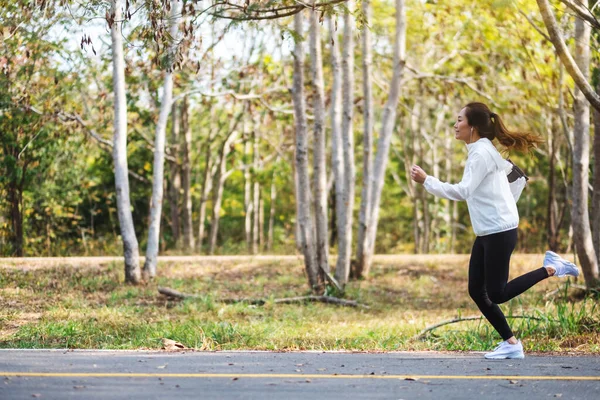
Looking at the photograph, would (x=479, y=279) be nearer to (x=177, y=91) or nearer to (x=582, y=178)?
(x=582, y=178)

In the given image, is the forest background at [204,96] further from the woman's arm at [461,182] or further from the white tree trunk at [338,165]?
the woman's arm at [461,182]

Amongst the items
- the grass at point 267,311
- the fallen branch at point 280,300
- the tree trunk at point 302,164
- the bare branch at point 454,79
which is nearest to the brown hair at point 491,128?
the grass at point 267,311

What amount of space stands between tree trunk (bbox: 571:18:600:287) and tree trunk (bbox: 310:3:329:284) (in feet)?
14.8

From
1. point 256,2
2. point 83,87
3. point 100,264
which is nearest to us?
point 256,2

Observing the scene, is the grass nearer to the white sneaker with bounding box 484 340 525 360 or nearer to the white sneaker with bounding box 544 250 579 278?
the white sneaker with bounding box 484 340 525 360

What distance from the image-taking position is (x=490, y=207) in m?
6.88

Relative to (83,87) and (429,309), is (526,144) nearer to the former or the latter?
(429,309)

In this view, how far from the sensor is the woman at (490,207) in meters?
6.83

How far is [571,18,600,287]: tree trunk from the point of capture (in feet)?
41.5

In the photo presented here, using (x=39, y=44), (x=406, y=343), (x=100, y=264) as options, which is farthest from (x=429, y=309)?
(x=39, y=44)

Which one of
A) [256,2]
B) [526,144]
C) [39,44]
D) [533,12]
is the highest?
[533,12]

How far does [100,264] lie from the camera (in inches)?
651

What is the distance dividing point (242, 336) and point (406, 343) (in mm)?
1848

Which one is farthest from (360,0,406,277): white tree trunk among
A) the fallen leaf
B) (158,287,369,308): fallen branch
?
the fallen leaf
